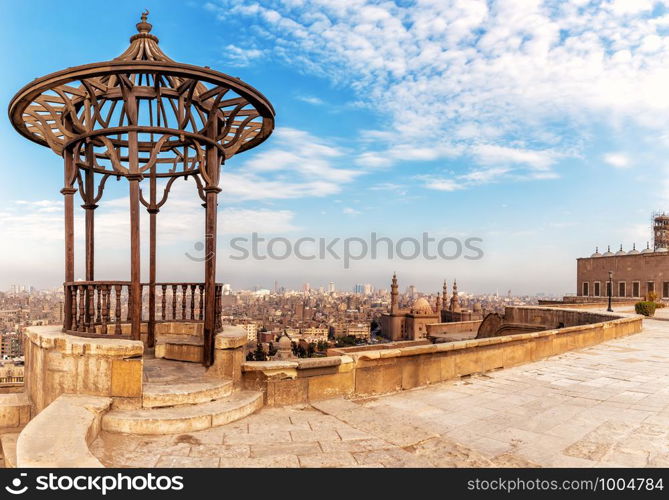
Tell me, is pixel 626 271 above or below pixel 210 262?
below

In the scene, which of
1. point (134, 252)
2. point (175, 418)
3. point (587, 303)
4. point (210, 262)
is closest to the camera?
point (175, 418)

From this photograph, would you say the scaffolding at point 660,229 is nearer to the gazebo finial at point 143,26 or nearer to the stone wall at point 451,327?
the stone wall at point 451,327

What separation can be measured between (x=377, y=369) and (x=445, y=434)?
1753mm

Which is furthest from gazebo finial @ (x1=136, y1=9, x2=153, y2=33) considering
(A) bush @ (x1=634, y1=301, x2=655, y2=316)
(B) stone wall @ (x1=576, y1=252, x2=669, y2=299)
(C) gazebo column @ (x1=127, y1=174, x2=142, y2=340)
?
(B) stone wall @ (x1=576, y1=252, x2=669, y2=299)

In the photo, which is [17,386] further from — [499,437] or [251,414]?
[499,437]

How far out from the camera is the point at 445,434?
434cm

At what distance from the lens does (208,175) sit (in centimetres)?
595

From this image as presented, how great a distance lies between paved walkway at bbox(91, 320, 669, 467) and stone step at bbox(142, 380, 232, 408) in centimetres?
51

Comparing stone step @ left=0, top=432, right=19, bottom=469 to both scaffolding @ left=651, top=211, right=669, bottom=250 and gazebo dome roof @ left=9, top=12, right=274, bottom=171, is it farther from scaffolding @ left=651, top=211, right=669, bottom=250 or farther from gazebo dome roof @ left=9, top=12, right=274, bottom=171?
scaffolding @ left=651, top=211, right=669, bottom=250

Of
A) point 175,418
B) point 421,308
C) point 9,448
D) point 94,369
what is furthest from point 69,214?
point 421,308

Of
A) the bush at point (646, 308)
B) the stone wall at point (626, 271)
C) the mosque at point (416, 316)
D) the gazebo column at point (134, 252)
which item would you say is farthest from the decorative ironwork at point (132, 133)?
the mosque at point (416, 316)

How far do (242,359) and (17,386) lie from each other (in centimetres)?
525

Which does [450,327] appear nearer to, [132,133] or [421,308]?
[132,133]
